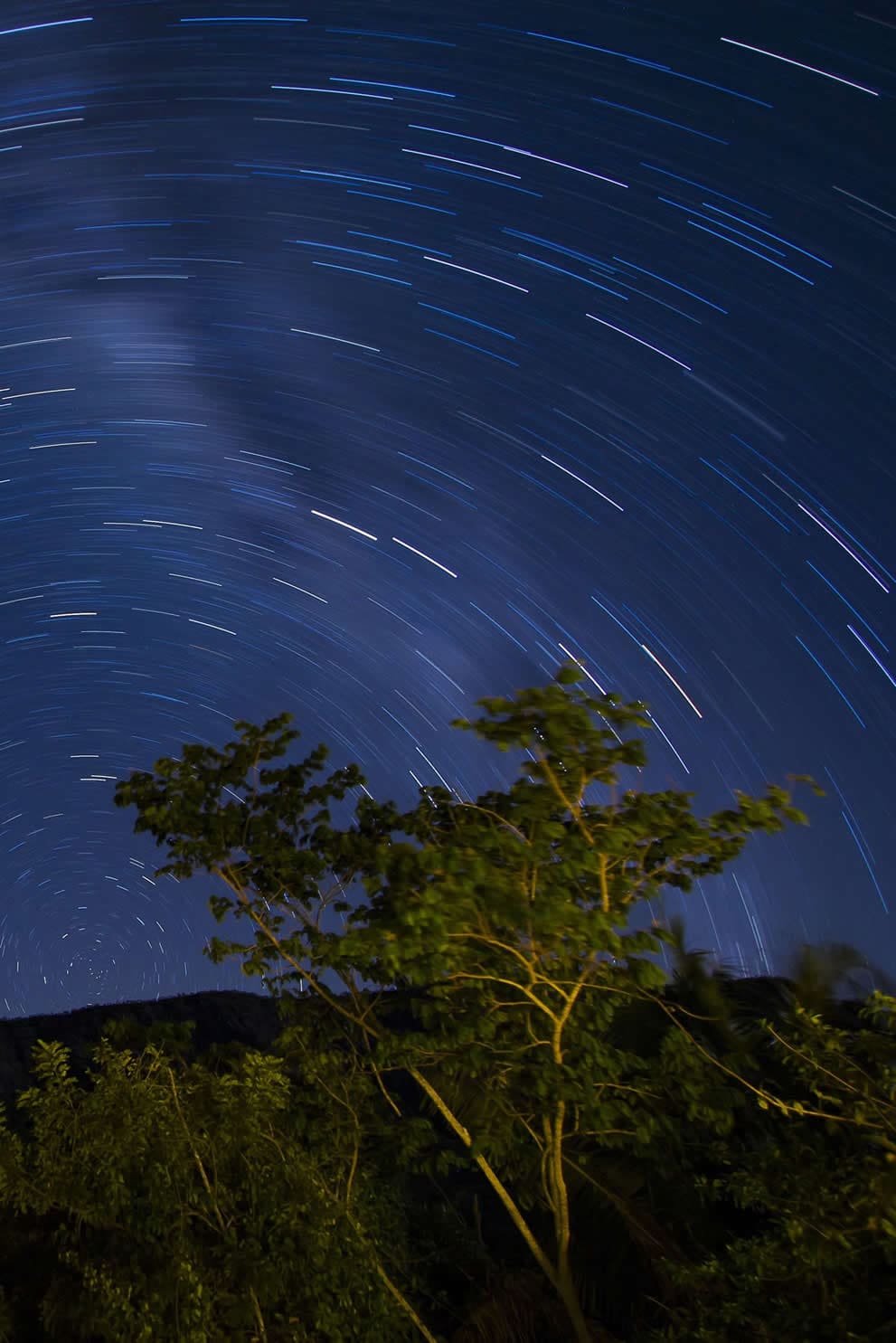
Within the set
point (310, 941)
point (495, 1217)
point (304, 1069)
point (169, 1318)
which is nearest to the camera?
point (169, 1318)

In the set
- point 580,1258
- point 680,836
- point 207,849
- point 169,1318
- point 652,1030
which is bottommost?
point 580,1258

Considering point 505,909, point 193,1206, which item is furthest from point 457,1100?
point 505,909

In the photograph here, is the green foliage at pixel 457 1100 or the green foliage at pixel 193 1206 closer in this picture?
the green foliage at pixel 457 1100

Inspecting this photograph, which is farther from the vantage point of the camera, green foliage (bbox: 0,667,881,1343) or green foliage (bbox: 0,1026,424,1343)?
green foliage (bbox: 0,1026,424,1343)

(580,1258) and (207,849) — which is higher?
(207,849)

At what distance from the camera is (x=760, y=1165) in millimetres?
6172

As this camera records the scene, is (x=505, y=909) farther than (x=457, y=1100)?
No

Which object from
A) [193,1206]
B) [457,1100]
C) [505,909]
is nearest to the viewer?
[505,909]

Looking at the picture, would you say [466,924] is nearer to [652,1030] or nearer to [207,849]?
[207,849]

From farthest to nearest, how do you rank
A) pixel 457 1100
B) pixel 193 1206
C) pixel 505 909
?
1. pixel 457 1100
2. pixel 193 1206
3. pixel 505 909

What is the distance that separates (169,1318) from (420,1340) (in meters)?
2.42

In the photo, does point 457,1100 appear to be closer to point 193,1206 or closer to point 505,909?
point 193,1206

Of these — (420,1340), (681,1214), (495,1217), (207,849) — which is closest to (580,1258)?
(681,1214)

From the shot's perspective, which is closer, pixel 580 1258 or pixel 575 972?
pixel 575 972
